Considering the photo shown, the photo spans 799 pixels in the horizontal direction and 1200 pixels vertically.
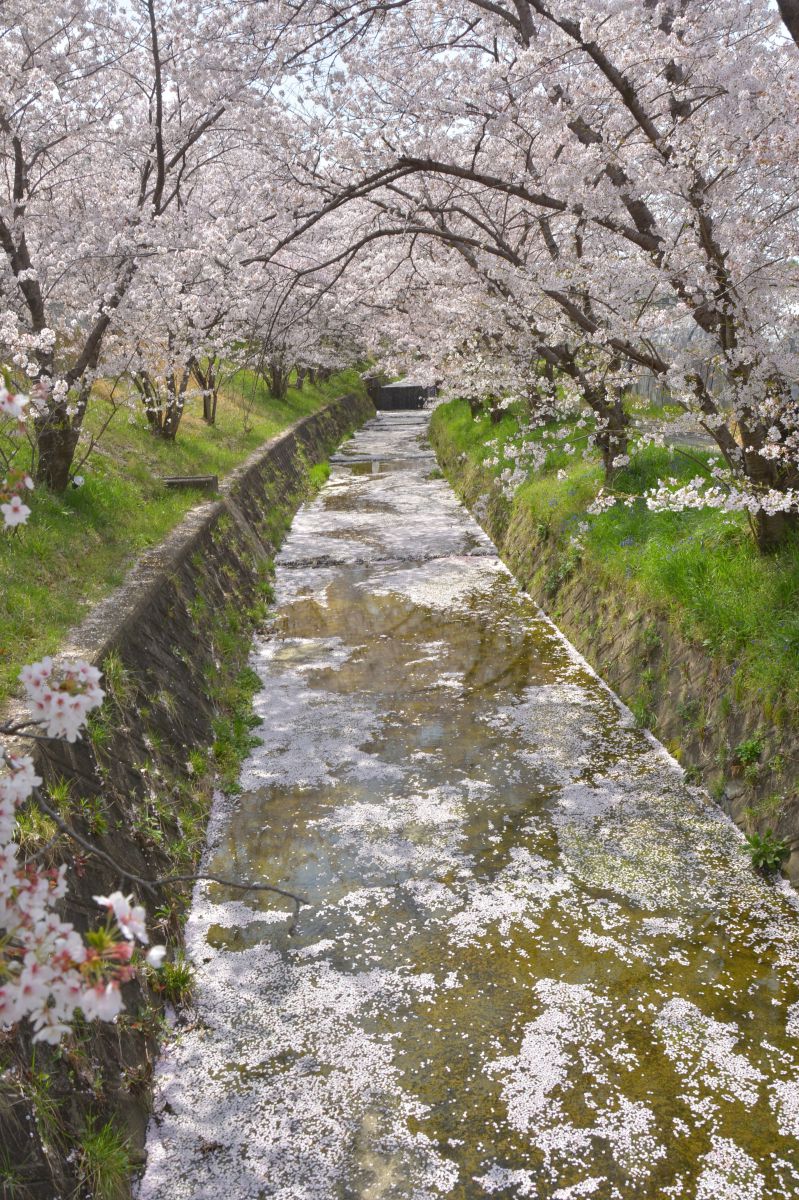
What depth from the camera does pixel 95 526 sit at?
30.6ft

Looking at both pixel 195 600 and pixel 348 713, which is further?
pixel 195 600

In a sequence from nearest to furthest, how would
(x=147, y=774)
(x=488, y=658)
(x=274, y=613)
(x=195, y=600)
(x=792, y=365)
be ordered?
1. (x=147, y=774)
2. (x=792, y=365)
3. (x=195, y=600)
4. (x=488, y=658)
5. (x=274, y=613)

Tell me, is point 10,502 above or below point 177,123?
below

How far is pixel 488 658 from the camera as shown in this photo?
9.78 metres

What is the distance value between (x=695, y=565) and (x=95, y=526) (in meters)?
6.27

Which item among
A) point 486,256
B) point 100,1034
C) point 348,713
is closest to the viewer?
point 100,1034

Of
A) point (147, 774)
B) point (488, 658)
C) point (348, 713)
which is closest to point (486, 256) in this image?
point (488, 658)

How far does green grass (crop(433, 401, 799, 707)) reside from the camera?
637 cm

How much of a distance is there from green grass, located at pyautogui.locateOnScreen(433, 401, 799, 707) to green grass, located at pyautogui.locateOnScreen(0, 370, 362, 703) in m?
5.12

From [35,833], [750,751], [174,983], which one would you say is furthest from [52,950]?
[750,751]

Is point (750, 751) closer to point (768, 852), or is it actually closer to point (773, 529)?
point (768, 852)

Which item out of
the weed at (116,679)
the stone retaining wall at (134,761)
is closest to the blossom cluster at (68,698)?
the stone retaining wall at (134,761)

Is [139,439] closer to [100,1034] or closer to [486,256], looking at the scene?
[486,256]

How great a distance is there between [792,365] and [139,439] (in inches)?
403
